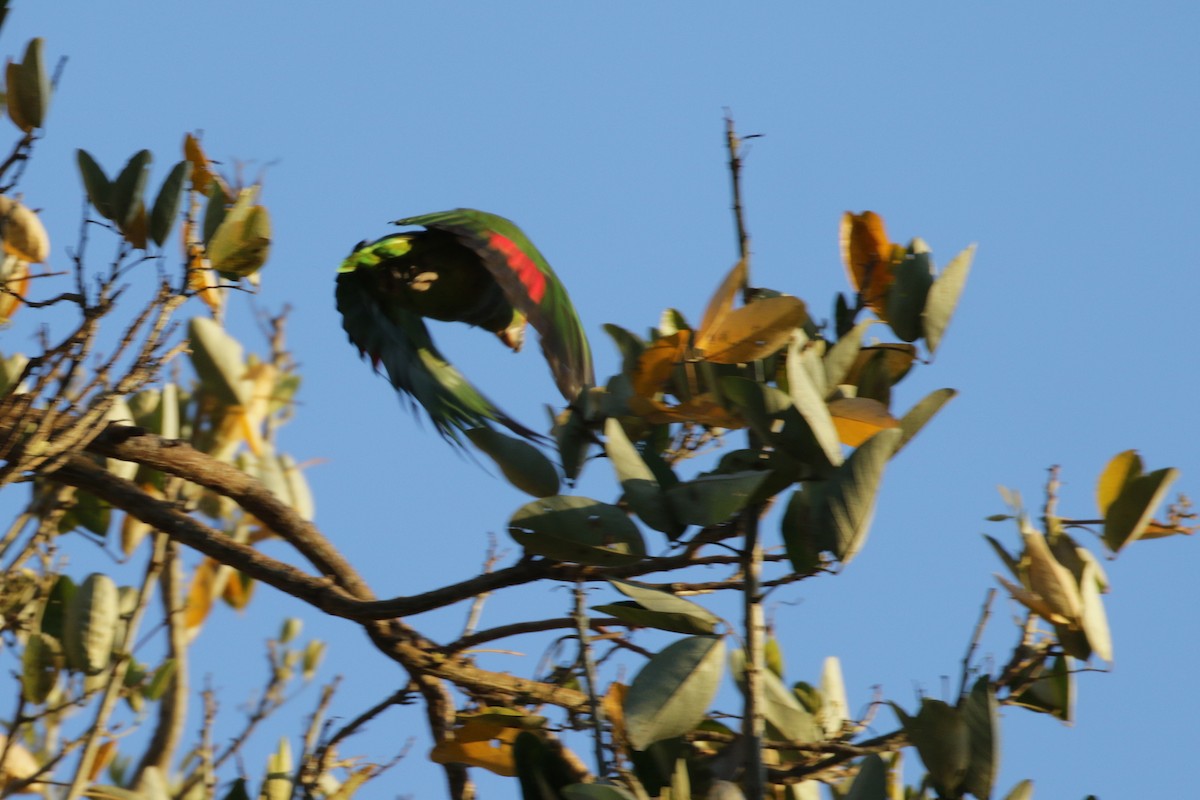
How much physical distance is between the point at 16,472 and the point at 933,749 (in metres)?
1.03

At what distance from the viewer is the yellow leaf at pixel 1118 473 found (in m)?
1.53

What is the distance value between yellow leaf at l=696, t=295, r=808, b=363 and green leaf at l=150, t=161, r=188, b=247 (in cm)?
69

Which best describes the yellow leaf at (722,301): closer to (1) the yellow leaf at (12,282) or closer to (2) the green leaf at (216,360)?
(1) the yellow leaf at (12,282)

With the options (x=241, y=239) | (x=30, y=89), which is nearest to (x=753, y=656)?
(x=241, y=239)

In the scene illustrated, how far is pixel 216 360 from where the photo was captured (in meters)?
3.05

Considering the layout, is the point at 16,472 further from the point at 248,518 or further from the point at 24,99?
the point at 248,518

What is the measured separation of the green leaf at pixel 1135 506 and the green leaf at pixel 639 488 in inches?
20.2

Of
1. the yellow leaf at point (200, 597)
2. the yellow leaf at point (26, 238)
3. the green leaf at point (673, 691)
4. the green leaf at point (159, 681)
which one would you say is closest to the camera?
the green leaf at point (673, 691)

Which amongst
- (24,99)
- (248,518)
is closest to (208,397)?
(248,518)

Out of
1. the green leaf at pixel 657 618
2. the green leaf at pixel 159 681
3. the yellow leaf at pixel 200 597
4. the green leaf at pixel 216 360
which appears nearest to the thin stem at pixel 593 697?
the green leaf at pixel 657 618

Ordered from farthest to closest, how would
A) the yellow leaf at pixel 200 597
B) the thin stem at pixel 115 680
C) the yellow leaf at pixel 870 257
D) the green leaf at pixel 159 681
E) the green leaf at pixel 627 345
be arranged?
the yellow leaf at pixel 200 597, the green leaf at pixel 159 681, the thin stem at pixel 115 680, the yellow leaf at pixel 870 257, the green leaf at pixel 627 345

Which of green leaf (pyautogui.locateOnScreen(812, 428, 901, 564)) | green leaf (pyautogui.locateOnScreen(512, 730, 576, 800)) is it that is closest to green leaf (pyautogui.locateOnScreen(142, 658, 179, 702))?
green leaf (pyautogui.locateOnScreen(512, 730, 576, 800))

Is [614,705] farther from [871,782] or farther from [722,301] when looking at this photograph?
[722,301]

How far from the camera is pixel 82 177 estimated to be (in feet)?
5.75
